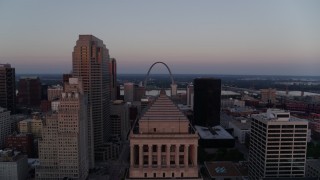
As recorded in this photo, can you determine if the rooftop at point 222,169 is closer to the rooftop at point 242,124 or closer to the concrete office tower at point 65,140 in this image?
the concrete office tower at point 65,140

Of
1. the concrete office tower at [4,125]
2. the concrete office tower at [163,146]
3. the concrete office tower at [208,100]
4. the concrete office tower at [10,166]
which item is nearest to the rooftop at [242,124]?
the concrete office tower at [208,100]

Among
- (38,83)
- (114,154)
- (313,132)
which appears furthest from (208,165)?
(38,83)

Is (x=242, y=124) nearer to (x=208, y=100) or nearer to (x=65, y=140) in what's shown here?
(x=208, y=100)

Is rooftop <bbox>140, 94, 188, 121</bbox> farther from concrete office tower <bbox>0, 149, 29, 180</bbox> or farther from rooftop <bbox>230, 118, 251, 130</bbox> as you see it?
rooftop <bbox>230, 118, 251, 130</bbox>

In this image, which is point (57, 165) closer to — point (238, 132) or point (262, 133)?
point (262, 133)

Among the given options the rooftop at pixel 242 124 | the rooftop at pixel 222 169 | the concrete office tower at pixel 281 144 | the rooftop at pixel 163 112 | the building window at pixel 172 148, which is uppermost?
the rooftop at pixel 163 112

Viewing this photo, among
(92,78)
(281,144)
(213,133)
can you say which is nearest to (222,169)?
(281,144)
